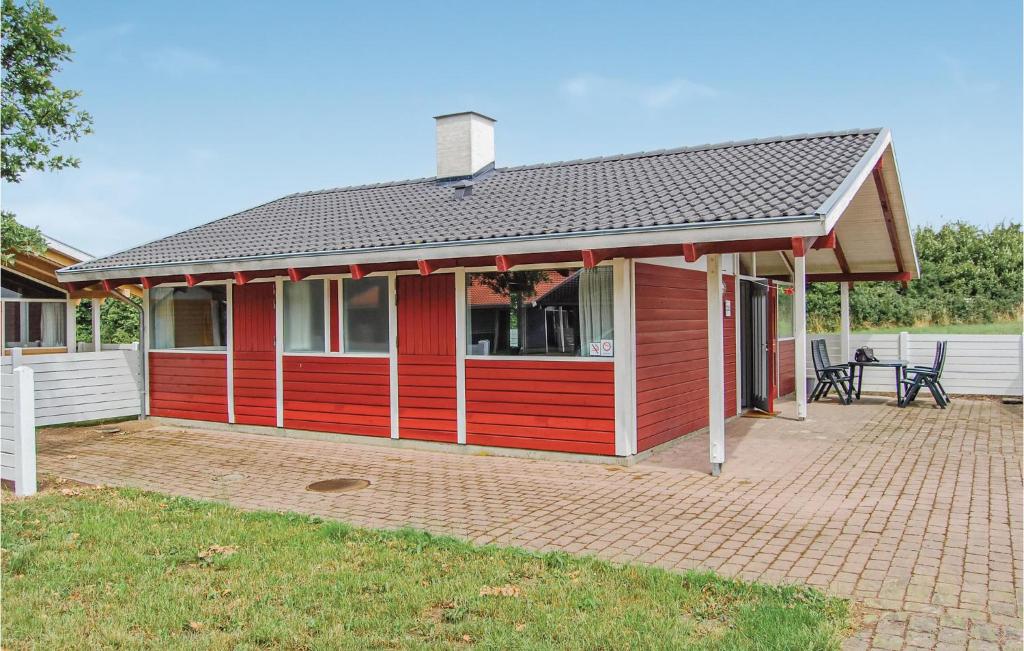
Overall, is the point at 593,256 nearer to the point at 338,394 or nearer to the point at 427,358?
the point at 427,358

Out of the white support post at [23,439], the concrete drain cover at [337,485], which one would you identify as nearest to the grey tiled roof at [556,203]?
the concrete drain cover at [337,485]

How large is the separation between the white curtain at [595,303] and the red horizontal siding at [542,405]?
329 millimetres

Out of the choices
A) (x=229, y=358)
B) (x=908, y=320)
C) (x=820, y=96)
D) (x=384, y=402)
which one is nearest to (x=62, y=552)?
(x=384, y=402)

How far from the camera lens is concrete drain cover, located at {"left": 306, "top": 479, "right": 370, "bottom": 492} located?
7535 mm

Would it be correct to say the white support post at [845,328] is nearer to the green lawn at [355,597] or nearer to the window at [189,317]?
the window at [189,317]

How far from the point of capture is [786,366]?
15.2 metres

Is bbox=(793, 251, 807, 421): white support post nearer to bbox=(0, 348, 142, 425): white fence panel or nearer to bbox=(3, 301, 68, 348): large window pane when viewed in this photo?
bbox=(0, 348, 142, 425): white fence panel

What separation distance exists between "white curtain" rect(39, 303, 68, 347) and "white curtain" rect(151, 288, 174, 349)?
3.91 meters

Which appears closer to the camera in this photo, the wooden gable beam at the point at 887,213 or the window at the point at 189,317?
the wooden gable beam at the point at 887,213

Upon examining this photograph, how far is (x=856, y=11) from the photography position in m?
12.3

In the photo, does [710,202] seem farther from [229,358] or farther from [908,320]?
[908,320]

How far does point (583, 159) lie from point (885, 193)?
448 centimetres

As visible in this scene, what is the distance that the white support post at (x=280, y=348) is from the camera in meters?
10.9

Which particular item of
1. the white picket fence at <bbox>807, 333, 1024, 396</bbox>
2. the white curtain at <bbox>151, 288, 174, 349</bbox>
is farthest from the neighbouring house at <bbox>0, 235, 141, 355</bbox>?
the white picket fence at <bbox>807, 333, 1024, 396</bbox>
